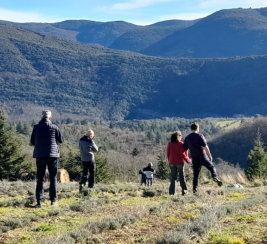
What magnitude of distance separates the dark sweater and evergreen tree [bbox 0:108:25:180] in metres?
21.6

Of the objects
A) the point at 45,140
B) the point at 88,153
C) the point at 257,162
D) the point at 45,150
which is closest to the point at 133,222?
the point at 45,150

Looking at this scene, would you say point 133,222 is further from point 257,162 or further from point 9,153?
point 257,162

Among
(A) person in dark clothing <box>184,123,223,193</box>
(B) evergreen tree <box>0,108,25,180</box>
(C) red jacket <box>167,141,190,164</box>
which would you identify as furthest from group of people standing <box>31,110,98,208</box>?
(B) evergreen tree <box>0,108,25,180</box>

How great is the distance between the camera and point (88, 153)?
35.1 feet

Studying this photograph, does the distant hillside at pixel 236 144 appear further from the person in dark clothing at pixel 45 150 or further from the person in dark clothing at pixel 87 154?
the person in dark clothing at pixel 45 150

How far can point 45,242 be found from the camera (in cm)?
496

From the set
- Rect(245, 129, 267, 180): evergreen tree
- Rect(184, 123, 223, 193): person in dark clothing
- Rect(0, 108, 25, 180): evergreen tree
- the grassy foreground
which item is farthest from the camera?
Rect(245, 129, 267, 180): evergreen tree

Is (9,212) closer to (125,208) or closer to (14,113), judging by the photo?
(125,208)

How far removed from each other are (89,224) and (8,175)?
24431mm

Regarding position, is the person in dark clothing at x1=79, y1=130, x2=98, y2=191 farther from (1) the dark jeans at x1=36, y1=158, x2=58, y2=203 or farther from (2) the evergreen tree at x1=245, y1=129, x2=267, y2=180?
(2) the evergreen tree at x1=245, y1=129, x2=267, y2=180

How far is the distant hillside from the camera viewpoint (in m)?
95.6

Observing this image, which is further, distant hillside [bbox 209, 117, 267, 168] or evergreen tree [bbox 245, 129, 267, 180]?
distant hillside [bbox 209, 117, 267, 168]

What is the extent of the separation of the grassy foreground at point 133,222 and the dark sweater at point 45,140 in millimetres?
1069

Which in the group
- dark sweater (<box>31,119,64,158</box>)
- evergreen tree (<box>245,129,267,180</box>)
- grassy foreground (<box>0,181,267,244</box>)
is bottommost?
evergreen tree (<box>245,129,267,180</box>)
